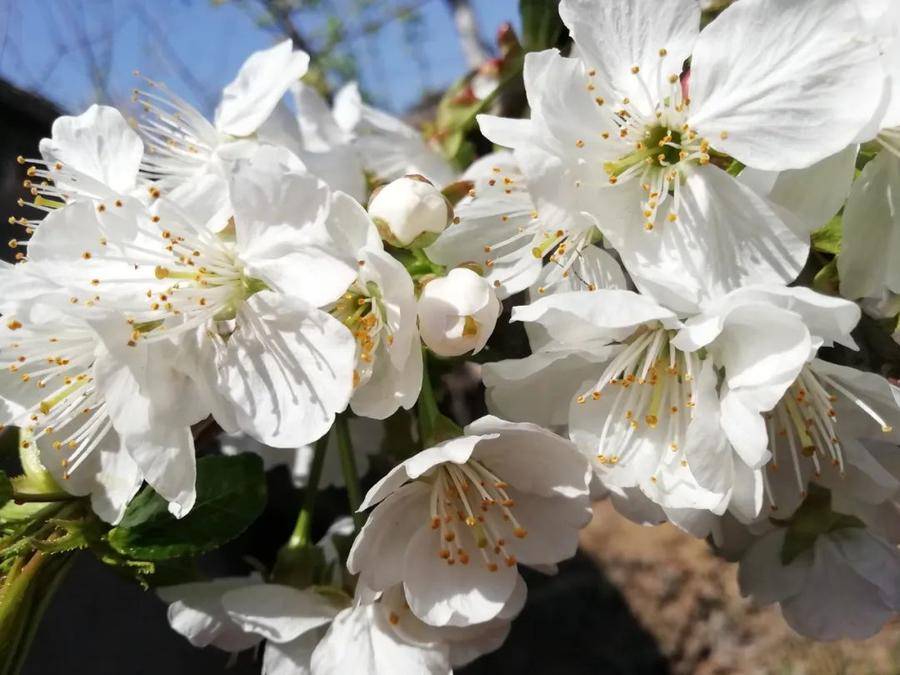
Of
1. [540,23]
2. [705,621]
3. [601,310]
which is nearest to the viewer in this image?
[601,310]

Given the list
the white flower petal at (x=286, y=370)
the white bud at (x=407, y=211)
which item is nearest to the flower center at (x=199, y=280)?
the white flower petal at (x=286, y=370)

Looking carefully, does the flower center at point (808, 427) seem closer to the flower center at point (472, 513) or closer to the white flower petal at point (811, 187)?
the white flower petal at point (811, 187)

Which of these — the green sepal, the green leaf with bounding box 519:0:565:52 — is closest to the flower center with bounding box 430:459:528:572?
the green sepal

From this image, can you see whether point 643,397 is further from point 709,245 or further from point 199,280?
point 199,280

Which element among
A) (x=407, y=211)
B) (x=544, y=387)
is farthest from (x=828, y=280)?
(x=407, y=211)

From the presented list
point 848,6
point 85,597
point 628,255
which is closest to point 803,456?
point 628,255

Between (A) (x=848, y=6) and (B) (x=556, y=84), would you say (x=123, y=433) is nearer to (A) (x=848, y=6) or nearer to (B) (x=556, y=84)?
(B) (x=556, y=84)

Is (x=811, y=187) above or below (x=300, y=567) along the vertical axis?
above
